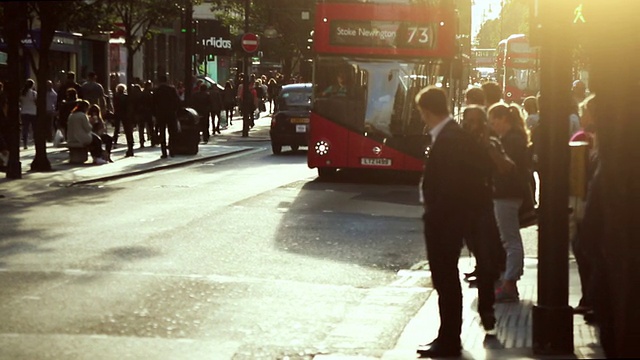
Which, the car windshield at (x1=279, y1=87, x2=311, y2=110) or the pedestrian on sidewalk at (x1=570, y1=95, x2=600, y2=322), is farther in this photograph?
the car windshield at (x1=279, y1=87, x2=311, y2=110)

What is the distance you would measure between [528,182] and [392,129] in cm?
1292

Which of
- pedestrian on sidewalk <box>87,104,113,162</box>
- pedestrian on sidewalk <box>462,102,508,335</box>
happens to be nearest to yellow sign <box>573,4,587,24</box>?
pedestrian on sidewalk <box>462,102,508,335</box>

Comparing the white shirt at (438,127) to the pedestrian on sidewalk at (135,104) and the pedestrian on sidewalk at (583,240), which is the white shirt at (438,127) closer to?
the pedestrian on sidewalk at (583,240)

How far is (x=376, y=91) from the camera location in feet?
78.7

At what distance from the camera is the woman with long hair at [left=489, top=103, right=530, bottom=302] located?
1100 centimetres

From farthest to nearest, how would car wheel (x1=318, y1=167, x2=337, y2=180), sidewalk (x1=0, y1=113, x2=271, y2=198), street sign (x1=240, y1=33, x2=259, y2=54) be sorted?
1. street sign (x1=240, y1=33, x2=259, y2=54)
2. car wheel (x1=318, y1=167, x2=337, y2=180)
3. sidewalk (x1=0, y1=113, x2=271, y2=198)

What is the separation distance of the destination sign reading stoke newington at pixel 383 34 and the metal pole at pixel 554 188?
15.8 metres

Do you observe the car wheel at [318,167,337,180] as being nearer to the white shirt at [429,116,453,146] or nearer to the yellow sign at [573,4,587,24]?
the white shirt at [429,116,453,146]

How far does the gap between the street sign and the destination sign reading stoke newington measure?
18.3 m

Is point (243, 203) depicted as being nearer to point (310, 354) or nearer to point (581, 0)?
point (310, 354)

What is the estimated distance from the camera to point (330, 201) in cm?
2052

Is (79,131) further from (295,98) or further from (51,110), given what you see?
(295,98)

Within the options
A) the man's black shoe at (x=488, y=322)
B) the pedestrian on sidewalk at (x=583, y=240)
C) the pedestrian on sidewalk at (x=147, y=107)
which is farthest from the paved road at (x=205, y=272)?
the pedestrian on sidewalk at (x=147, y=107)

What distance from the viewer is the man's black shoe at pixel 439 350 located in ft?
28.1
